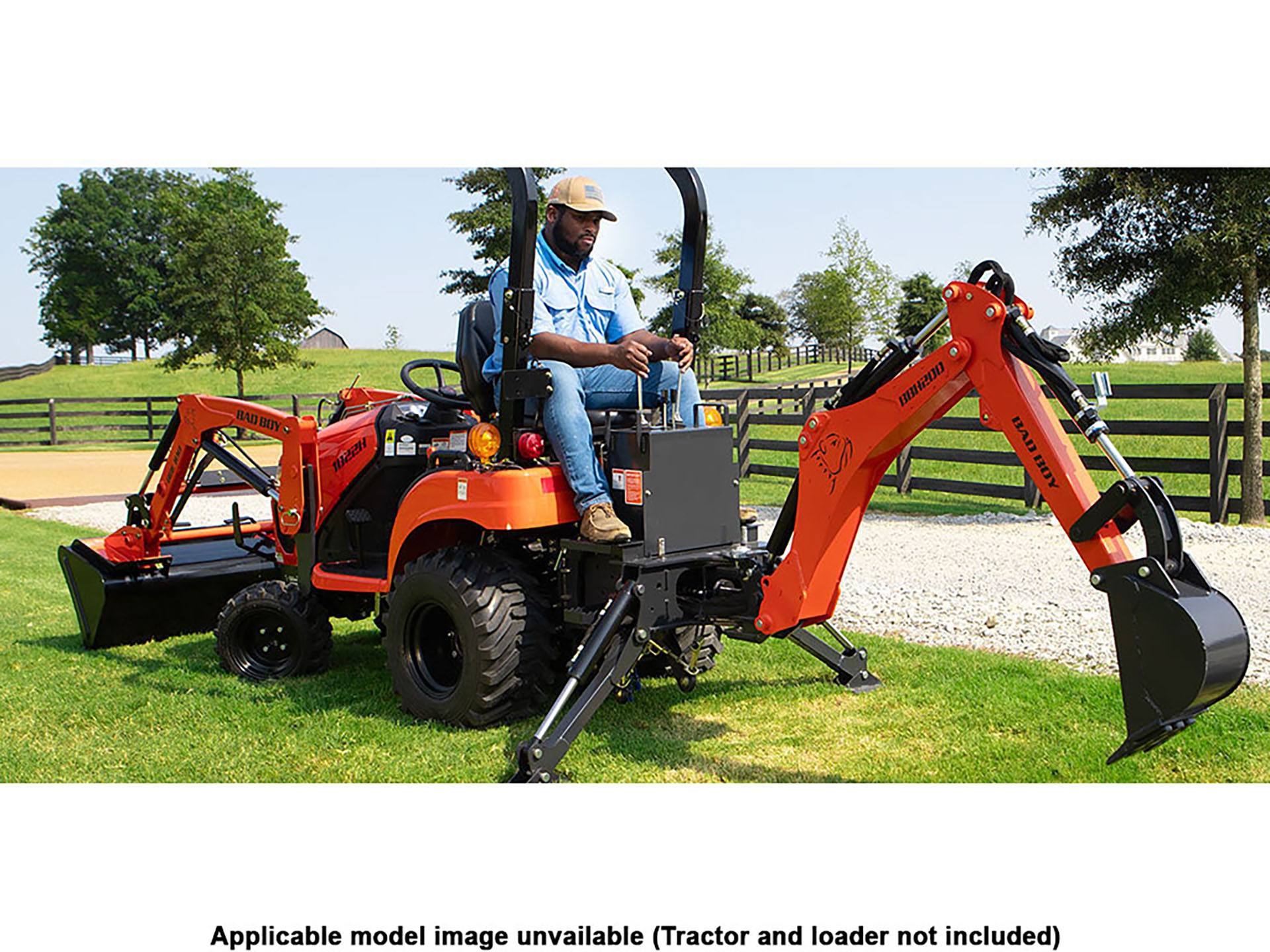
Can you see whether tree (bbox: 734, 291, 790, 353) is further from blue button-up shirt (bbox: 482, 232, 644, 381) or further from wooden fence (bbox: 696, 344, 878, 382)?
blue button-up shirt (bbox: 482, 232, 644, 381)

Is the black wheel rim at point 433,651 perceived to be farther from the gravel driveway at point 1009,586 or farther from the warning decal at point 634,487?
the gravel driveway at point 1009,586

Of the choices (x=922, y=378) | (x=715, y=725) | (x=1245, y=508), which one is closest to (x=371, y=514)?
(x=715, y=725)

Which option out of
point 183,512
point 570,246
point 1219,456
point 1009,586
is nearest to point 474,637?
point 570,246

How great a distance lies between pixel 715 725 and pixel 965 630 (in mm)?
2360

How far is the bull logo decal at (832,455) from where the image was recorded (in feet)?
15.2

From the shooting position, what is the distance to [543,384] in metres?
5.04

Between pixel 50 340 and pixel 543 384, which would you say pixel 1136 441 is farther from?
pixel 50 340

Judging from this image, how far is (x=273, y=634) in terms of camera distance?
21.5ft

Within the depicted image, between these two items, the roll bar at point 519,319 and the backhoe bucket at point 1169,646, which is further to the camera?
the roll bar at point 519,319

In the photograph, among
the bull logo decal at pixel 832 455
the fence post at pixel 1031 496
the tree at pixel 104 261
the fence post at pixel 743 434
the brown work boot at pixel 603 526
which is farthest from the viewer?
the tree at pixel 104 261

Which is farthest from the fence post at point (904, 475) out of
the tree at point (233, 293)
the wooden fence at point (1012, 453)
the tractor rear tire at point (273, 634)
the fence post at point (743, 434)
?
the tree at point (233, 293)

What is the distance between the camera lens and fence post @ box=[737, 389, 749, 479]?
17672 millimetres

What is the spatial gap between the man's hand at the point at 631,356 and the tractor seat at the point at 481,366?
472mm

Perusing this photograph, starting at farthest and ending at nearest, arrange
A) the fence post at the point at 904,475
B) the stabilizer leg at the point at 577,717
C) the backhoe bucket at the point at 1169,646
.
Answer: the fence post at the point at 904,475 → the stabilizer leg at the point at 577,717 → the backhoe bucket at the point at 1169,646
